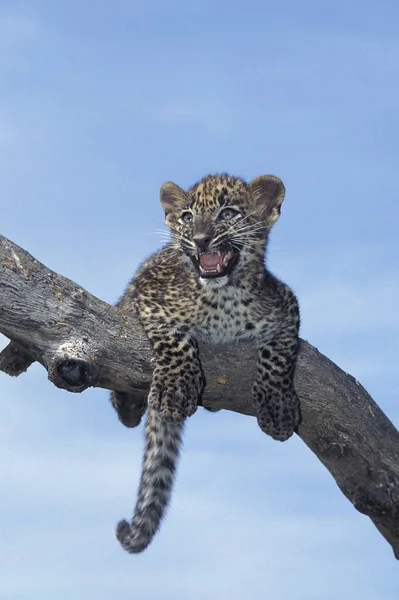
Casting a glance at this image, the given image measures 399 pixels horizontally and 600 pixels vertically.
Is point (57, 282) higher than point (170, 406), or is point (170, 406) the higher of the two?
point (57, 282)

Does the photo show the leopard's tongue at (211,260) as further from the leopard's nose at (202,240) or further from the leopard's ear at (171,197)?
A: the leopard's ear at (171,197)

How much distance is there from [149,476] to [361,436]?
2.27 metres

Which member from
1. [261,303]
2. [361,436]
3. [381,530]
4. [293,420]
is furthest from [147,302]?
[381,530]

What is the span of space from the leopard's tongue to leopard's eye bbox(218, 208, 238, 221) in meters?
0.42

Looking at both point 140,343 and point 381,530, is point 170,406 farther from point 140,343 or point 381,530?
point 381,530

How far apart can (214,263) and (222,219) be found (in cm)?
48

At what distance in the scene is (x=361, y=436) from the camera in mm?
10977

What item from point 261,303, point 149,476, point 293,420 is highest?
point 261,303

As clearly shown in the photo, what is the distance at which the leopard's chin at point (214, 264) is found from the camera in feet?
30.8

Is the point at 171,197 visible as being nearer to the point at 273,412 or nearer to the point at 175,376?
the point at 175,376

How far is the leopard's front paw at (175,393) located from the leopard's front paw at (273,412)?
0.62 meters

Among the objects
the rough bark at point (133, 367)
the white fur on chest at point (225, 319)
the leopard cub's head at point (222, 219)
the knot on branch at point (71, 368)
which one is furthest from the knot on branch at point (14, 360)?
the leopard cub's head at point (222, 219)

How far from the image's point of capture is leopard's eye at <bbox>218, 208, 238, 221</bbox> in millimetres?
9688

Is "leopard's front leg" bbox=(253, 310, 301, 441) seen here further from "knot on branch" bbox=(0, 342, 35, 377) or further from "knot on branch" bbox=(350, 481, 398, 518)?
"knot on branch" bbox=(0, 342, 35, 377)
